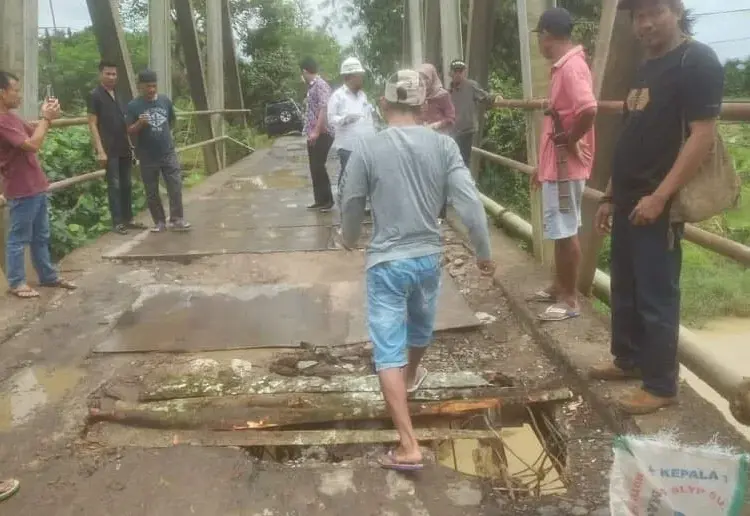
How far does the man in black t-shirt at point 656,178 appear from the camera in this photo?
2352mm

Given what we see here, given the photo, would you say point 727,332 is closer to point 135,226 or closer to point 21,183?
point 135,226

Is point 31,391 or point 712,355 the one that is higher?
point 712,355

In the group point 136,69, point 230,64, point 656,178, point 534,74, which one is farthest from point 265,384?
point 136,69

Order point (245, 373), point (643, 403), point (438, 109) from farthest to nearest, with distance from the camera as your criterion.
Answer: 1. point (438, 109)
2. point (245, 373)
3. point (643, 403)

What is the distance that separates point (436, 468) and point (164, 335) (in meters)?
1.91

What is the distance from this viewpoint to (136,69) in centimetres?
2098

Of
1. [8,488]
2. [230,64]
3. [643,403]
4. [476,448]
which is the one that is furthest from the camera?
[230,64]

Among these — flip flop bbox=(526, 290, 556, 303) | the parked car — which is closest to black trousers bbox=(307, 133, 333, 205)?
flip flop bbox=(526, 290, 556, 303)

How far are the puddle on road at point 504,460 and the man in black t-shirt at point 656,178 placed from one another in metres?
0.42

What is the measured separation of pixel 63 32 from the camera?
2366cm

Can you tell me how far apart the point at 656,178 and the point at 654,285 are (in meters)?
0.38

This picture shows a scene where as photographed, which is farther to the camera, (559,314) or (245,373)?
(559,314)

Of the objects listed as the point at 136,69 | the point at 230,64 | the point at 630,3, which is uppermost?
the point at 136,69

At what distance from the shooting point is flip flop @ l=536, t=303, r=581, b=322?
12.4ft
